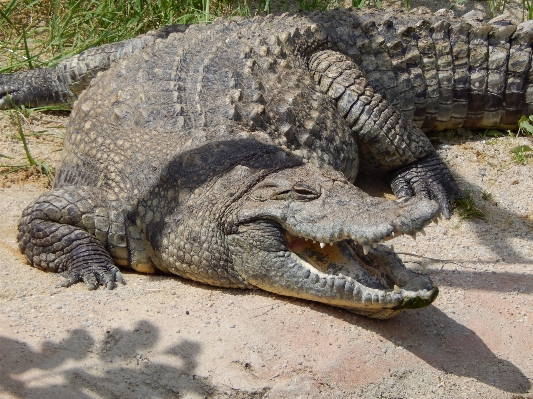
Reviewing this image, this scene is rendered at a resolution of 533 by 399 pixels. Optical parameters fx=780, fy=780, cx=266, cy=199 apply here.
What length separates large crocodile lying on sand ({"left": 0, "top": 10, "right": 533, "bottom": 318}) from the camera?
3719mm

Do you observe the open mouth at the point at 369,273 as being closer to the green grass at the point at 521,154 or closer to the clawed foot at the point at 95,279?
the clawed foot at the point at 95,279

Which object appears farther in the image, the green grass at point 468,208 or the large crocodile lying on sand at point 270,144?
the green grass at point 468,208

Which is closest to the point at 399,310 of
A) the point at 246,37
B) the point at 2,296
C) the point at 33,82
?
the point at 2,296

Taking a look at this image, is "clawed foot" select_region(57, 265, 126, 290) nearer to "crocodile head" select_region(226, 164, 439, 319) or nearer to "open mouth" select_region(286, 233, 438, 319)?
"crocodile head" select_region(226, 164, 439, 319)

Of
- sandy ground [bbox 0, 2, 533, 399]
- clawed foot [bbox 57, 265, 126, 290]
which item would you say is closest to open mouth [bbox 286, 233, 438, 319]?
sandy ground [bbox 0, 2, 533, 399]

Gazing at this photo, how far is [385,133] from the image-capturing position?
207 inches

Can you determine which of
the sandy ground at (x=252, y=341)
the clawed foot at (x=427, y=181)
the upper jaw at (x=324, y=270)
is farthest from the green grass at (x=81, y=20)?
the upper jaw at (x=324, y=270)

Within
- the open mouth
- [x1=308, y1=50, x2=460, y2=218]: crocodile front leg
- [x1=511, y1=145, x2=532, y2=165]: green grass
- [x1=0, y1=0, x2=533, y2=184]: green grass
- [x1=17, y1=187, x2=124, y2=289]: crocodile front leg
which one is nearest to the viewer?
the open mouth

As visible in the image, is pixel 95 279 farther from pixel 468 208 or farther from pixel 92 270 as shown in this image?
pixel 468 208

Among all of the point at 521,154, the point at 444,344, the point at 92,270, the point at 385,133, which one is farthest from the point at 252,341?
the point at 521,154

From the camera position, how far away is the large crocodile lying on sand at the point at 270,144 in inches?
146

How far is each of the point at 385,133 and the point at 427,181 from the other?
447 millimetres

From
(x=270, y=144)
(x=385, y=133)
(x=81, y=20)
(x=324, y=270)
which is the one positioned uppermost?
(x=81, y=20)

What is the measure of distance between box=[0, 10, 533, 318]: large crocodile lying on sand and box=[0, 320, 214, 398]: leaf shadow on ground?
23.3 inches
